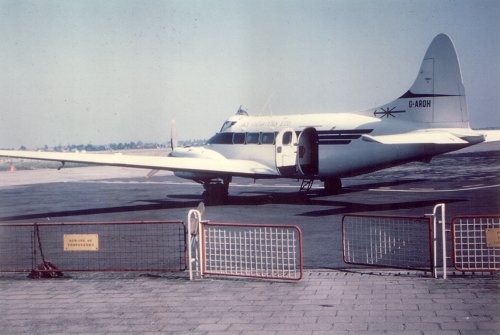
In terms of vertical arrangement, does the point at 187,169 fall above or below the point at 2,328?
above

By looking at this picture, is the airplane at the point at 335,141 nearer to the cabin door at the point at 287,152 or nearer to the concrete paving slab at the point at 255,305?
the cabin door at the point at 287,152

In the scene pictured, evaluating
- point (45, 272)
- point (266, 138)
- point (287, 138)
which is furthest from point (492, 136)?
point (45, 272)

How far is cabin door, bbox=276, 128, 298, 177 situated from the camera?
2602cm

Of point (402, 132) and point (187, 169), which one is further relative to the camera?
point (187, 169)

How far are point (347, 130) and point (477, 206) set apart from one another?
231 inches

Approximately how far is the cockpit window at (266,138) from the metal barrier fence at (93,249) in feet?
27.3

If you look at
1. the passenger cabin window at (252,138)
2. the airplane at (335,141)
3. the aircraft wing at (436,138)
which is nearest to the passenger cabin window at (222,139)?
the airplane at (335,141)

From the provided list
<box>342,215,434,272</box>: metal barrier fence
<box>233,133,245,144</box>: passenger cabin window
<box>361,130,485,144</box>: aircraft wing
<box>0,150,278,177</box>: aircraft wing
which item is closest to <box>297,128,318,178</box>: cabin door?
<box>0,150,278,177</box>: aircraft wing

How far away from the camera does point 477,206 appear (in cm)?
2245

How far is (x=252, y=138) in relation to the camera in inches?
1099

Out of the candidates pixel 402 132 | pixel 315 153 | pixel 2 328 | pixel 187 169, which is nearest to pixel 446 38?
pixel 402 132

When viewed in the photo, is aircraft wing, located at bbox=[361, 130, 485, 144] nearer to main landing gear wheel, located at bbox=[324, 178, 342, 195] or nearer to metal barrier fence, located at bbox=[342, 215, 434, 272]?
metal barrier fence, located at bbox=[342, 215, 434, 272]

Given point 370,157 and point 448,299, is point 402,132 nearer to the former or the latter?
point 370,157

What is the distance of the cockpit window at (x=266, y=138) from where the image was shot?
2714 cm
